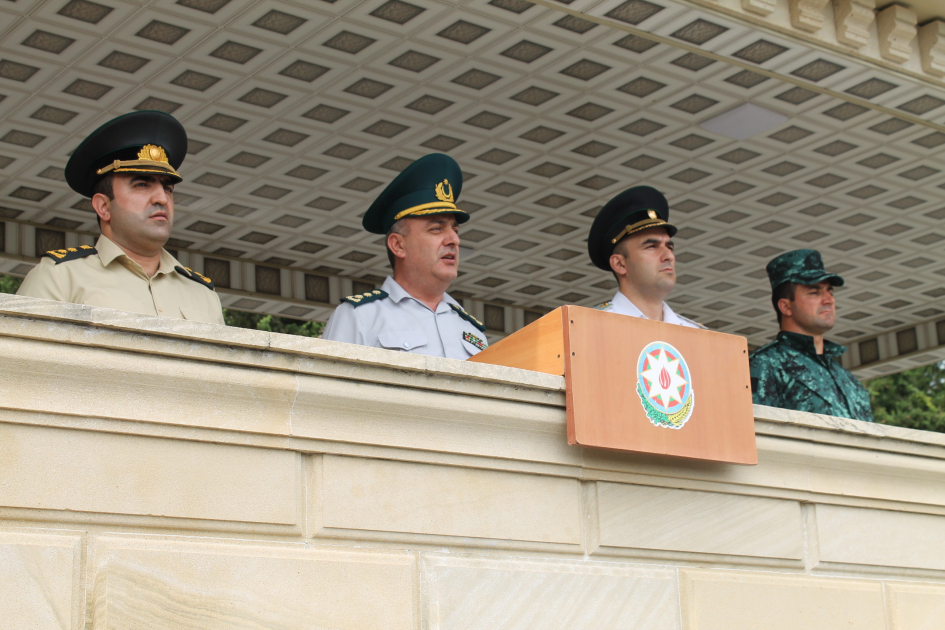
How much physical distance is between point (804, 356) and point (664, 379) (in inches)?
76.3

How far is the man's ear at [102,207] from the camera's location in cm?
439

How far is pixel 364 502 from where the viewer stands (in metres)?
3.55

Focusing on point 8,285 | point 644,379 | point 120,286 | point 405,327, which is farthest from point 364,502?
point 8,285

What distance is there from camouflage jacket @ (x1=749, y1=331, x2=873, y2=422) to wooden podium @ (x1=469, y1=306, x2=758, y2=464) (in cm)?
135

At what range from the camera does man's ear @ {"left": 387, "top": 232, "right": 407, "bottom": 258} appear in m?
5.16

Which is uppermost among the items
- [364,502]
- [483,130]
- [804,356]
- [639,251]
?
[483,130]

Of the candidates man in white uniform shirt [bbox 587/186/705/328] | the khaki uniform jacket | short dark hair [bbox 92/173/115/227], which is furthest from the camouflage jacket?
short dark hair [bbox 92/173/115/227]

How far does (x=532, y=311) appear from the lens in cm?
1050

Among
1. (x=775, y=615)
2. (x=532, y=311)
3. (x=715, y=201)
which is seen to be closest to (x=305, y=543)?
(x=775, y=615)

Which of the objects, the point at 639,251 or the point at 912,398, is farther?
the point at 912,398

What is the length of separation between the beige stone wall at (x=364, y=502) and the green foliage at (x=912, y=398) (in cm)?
1735

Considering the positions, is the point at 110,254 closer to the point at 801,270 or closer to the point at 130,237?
the point at 130,237

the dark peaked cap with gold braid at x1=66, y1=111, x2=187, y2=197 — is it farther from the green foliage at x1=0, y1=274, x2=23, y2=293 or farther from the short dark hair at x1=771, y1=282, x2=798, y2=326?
the green foliage at x1=0, y1=274, x2=23, y2=293

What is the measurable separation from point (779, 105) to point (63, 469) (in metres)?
5.25
